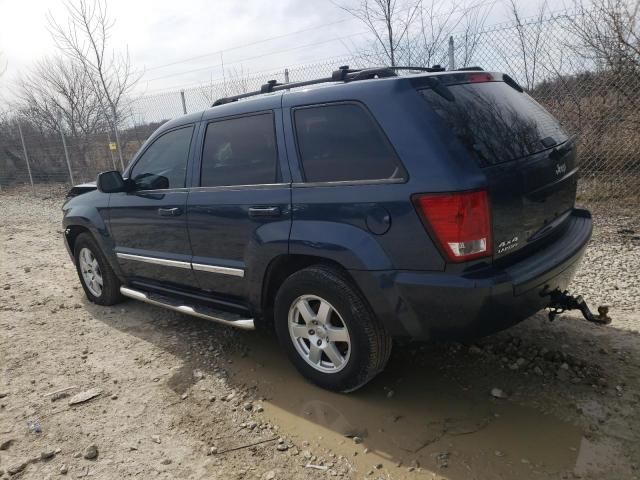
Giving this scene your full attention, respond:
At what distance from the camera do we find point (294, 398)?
10.0 ft

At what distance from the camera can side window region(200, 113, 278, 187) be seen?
3.13 m

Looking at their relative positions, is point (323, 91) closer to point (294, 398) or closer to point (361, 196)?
point (361, 196)

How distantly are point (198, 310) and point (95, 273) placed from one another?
1.89 meters

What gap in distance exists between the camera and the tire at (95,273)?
15.7 feet

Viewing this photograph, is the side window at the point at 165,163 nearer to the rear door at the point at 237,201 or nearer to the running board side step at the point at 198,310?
the rear door at the point at 237,201

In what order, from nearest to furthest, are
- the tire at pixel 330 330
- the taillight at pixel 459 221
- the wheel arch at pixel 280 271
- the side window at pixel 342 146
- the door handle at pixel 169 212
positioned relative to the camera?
1. the taillight at pixel 459 221
2. the side window at pixel 342 146
3. the tire at pixel 330 330
4. the wheel arch at pixel 280 271
5. the door handle at pixel 169 212

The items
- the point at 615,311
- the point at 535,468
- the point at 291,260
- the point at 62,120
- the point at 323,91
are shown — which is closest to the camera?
the point at 535,468

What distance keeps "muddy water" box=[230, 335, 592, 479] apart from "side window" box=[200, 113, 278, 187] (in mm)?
1384

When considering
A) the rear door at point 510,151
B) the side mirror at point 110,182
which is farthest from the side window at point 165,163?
the rear door at point 510,151

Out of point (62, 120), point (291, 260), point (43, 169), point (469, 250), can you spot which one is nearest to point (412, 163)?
point (469, 250)

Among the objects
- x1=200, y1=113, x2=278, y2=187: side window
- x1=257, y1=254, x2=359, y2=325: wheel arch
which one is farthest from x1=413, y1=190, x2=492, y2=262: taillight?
x1=200, y1=113, x2=278, y2=187: side window

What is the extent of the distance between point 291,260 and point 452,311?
1.09 metres

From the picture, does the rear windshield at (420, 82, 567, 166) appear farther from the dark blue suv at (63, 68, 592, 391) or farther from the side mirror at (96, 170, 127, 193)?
the side mirror at (96, 170, 127, 193)

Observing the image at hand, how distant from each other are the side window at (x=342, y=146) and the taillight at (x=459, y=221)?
0.79 feet
